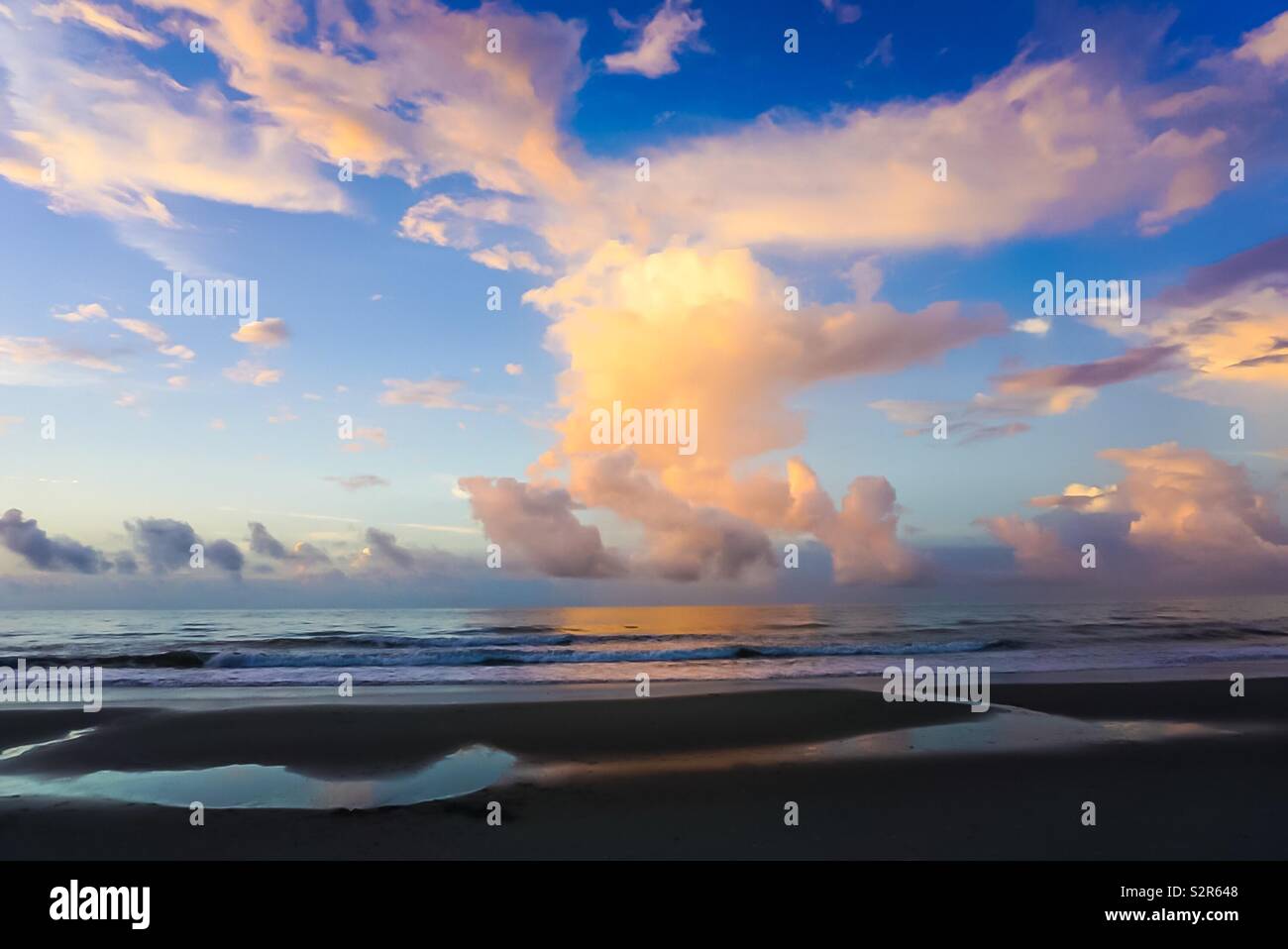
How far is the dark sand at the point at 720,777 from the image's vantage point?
7336 mm

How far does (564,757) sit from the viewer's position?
10.9 m

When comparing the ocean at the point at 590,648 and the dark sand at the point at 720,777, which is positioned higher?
the dark sand at the point at 720,777

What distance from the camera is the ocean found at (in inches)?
929

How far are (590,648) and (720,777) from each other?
22919 mm

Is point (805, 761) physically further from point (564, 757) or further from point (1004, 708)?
point (1004, 708)

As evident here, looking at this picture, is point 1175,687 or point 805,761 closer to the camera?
point 805,761

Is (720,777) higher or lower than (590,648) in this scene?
higher

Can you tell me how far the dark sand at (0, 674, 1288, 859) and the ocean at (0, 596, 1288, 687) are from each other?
6.98m

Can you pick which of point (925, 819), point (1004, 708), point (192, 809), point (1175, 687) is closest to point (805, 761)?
point (925, 819)

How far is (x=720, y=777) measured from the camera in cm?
977

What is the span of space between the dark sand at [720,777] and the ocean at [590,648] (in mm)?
6984

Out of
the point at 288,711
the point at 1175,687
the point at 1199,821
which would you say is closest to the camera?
the point at 1199,821

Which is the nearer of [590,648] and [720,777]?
[720,777]
